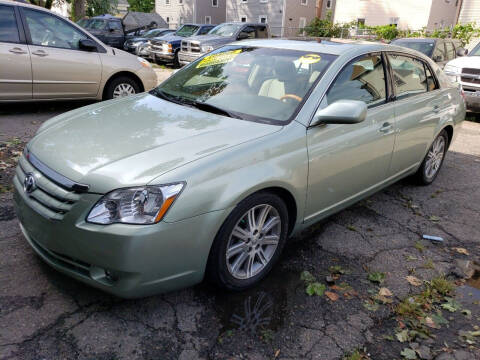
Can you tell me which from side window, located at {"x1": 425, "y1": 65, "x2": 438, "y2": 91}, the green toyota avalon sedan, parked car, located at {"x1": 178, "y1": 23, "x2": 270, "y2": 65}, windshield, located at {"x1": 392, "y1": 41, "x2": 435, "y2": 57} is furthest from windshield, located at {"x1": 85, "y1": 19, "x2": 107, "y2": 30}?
side window, located at {"x1": 425, "y1": 65, "x2": 438, "y2": 91}

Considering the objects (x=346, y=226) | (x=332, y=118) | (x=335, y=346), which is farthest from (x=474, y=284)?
(x=332, y=118)

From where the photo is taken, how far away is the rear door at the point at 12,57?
6230mm

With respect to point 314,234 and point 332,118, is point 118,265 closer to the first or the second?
point 332,118

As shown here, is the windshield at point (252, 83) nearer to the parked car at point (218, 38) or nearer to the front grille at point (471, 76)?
the front grille at point (471, 76)

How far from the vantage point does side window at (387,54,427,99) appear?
4.03 meters

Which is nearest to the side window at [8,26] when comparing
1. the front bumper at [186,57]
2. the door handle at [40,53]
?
the door handle at [40,53]

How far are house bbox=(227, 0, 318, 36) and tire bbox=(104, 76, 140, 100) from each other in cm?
2552

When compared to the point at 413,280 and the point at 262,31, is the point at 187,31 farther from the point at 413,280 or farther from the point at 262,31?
the point at 413,280

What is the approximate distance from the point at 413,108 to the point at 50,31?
223 inches

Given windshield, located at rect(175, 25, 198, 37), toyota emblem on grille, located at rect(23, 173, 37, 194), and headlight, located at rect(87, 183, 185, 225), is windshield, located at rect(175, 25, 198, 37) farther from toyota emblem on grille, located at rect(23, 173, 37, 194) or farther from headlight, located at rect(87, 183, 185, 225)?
headlight, located at rect(87, 183, 185, 225)

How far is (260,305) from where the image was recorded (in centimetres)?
278

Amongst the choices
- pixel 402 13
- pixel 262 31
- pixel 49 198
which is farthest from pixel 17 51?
pixel 402 13

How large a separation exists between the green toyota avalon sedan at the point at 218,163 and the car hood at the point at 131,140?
0.4 inches

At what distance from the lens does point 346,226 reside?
13.2ft
